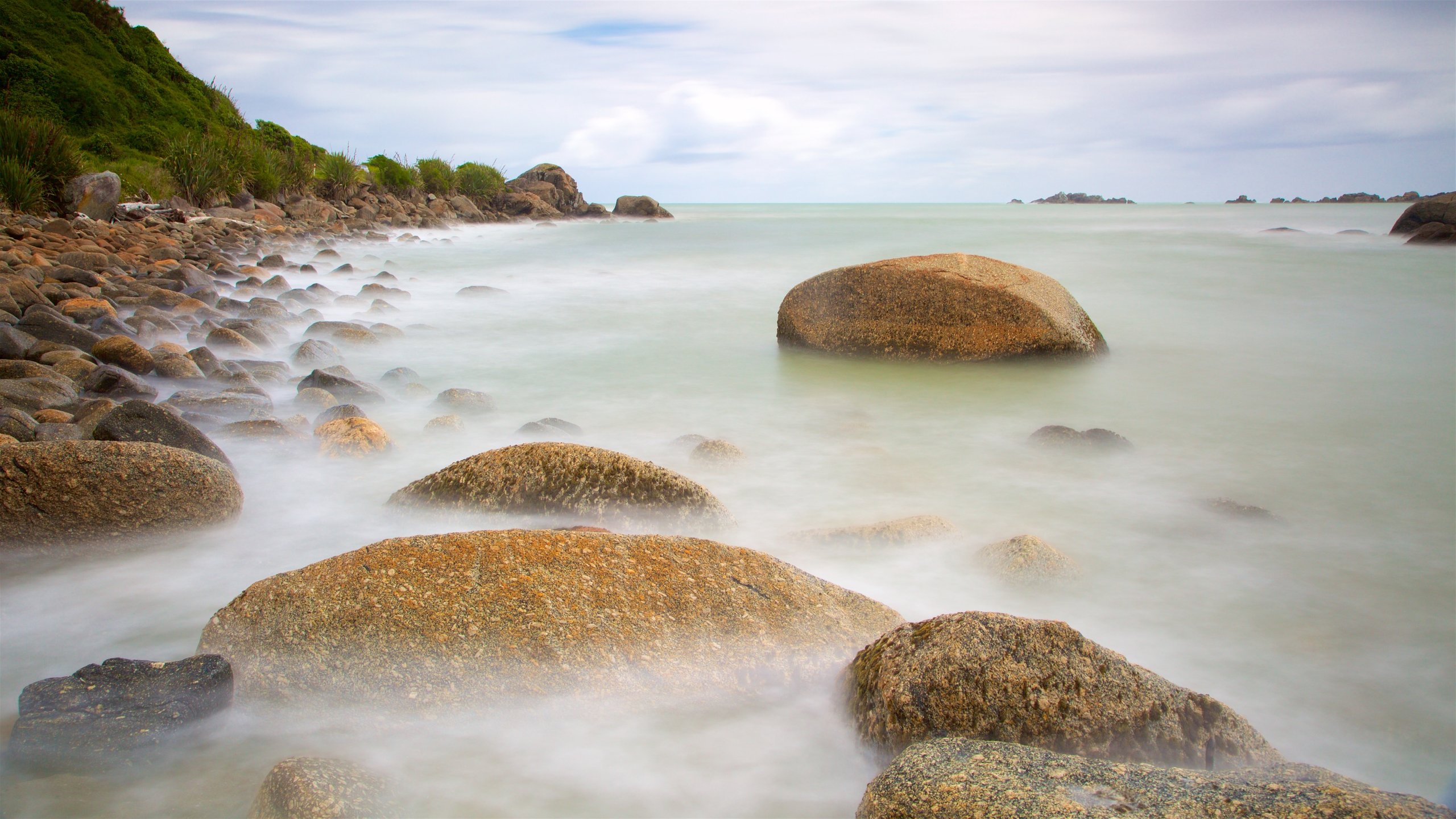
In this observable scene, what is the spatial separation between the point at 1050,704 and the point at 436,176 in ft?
105

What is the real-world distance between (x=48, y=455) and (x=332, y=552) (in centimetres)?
97

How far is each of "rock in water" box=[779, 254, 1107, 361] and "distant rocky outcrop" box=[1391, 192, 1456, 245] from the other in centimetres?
1196

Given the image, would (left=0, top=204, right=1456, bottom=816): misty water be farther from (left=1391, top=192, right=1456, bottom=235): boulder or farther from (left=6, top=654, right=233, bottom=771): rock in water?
(left=1391, top=192, right=1456, bottom=235): boulder

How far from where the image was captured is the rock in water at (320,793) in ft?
5.56

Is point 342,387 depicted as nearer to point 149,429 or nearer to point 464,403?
point 464,403

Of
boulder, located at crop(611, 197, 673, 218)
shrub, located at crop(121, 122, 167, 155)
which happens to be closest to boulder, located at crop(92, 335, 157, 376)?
shrub, located at crop(121, 122, 167, 155)

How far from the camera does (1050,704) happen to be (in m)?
1.91

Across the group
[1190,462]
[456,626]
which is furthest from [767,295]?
[456,626]

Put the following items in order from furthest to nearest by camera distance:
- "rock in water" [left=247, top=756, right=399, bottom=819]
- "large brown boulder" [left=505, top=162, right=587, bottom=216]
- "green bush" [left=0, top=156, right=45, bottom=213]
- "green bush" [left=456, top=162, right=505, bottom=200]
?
"large brown boulder" [left=505, top=162, right=587, bottom=216] < "green bush" [left=456, top=162, right=505, bottom=200] < "green bush" [left=0, top=156, right=45, bottom=213] < "rock in water" [left=247, top=756, right=399, bottom=819]

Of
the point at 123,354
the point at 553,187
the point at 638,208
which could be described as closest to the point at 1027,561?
the point at 123,354

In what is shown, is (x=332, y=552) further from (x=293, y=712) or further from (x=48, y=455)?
(x=293, y=712)

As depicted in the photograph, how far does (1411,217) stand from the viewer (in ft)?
53.9

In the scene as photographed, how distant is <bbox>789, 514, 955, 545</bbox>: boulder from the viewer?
334cm

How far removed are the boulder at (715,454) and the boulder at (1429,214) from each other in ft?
54.0
